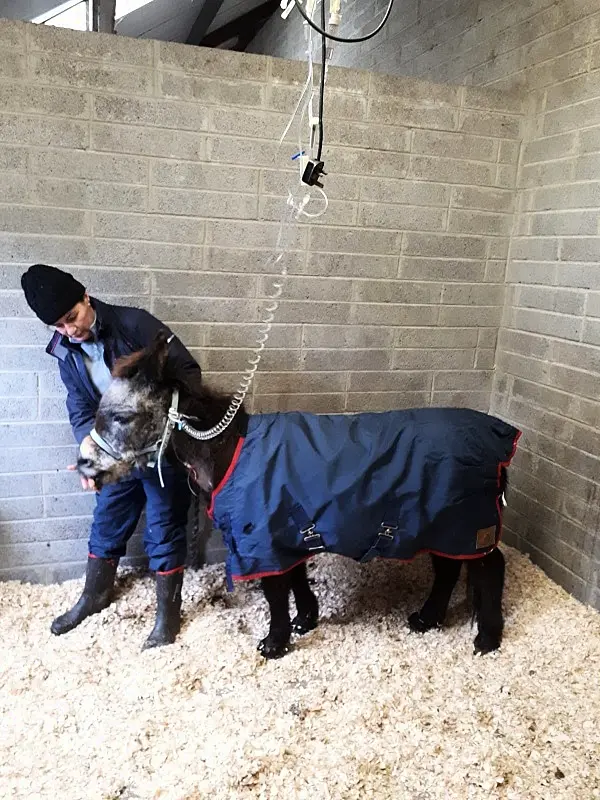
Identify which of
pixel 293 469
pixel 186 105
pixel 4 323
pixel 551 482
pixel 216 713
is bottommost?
pixel 216 713

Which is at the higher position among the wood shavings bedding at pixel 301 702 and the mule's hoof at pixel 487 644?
the mule's hoof at pixel 487 644

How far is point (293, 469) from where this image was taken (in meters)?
2.32

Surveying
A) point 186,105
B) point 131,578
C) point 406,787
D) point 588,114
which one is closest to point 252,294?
point 186,105

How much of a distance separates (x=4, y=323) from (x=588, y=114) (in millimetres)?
2525

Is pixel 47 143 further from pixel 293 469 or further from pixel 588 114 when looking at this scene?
pixel 588 114

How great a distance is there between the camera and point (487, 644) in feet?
8.52

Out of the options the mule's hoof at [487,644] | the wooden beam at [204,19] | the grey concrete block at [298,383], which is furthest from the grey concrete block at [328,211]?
the wooden beam at [204,19]

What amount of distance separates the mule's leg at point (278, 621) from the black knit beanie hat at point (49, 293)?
119cm

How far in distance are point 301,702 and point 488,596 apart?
0.81 metres

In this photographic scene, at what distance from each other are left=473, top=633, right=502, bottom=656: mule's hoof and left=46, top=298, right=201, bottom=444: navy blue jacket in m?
1.46

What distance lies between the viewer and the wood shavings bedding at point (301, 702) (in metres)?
1.97

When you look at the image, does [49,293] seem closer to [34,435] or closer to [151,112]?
[34,435]

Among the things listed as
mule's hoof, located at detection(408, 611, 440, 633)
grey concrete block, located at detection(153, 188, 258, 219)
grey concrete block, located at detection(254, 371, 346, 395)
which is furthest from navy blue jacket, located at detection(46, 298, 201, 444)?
mule's hoof, located at detection(408, 611, 440, 633)

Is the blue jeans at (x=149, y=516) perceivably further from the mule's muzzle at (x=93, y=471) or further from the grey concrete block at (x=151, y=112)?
the grey concrete block at (x=151, y=112)
